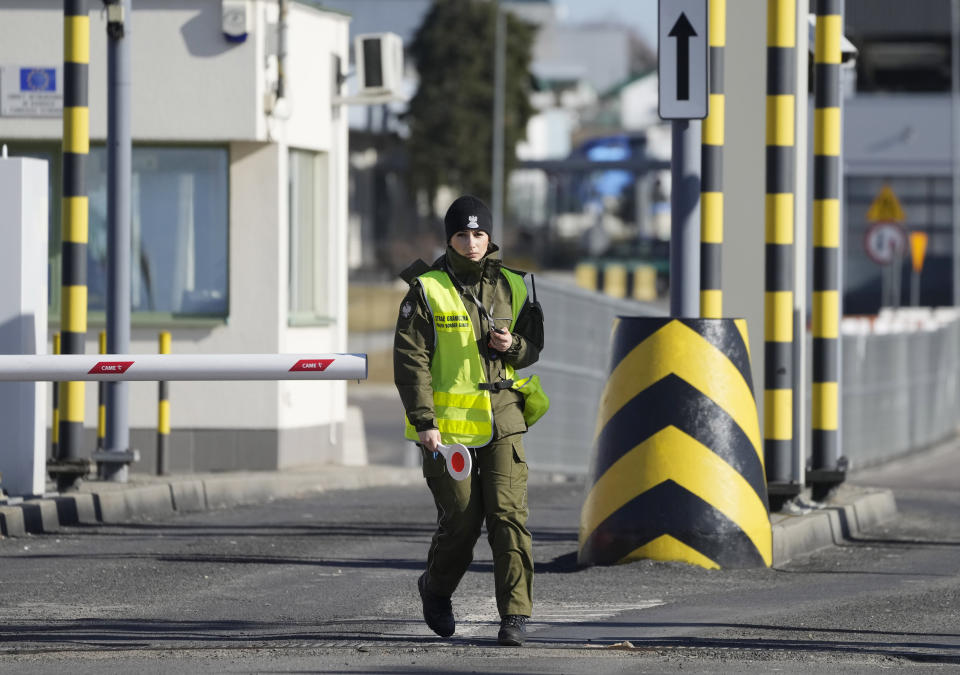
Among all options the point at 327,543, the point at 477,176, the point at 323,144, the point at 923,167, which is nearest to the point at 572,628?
the point at 327,543

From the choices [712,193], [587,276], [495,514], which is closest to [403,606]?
[495,514]

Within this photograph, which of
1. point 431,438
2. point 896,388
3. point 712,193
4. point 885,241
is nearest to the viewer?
point 431,438

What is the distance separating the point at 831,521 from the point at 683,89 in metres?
2.67

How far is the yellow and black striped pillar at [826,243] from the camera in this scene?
37.4ft

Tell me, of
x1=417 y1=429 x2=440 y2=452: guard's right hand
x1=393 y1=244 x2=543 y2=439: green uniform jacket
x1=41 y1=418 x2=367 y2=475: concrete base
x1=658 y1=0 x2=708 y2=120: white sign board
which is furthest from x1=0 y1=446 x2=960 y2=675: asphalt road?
x1=41 y1=418 x2=367 y2=475: concrete base

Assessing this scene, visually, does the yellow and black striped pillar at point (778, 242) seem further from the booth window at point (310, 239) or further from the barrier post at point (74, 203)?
the booth window at point (310, 239)

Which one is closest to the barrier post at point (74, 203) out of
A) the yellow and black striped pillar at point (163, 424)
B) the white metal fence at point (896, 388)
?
the yellow and black striped pillar at point (163, 424)

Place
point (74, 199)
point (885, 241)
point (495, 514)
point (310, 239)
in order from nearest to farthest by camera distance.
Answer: point (495, 514) → point (74, 199) → point (310, 239) → point (885, 241)

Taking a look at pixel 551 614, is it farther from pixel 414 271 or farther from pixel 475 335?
pixel 414 271

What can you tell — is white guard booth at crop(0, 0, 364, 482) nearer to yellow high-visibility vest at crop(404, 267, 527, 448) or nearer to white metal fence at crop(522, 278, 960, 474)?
Answer: white metal fence at crop(522, 278, 960, 474)

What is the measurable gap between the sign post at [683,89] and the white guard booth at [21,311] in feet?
12.2

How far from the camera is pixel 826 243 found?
11430 mm

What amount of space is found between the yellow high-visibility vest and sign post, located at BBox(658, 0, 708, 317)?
2.89 metres

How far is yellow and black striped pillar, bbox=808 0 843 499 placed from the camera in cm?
1141
